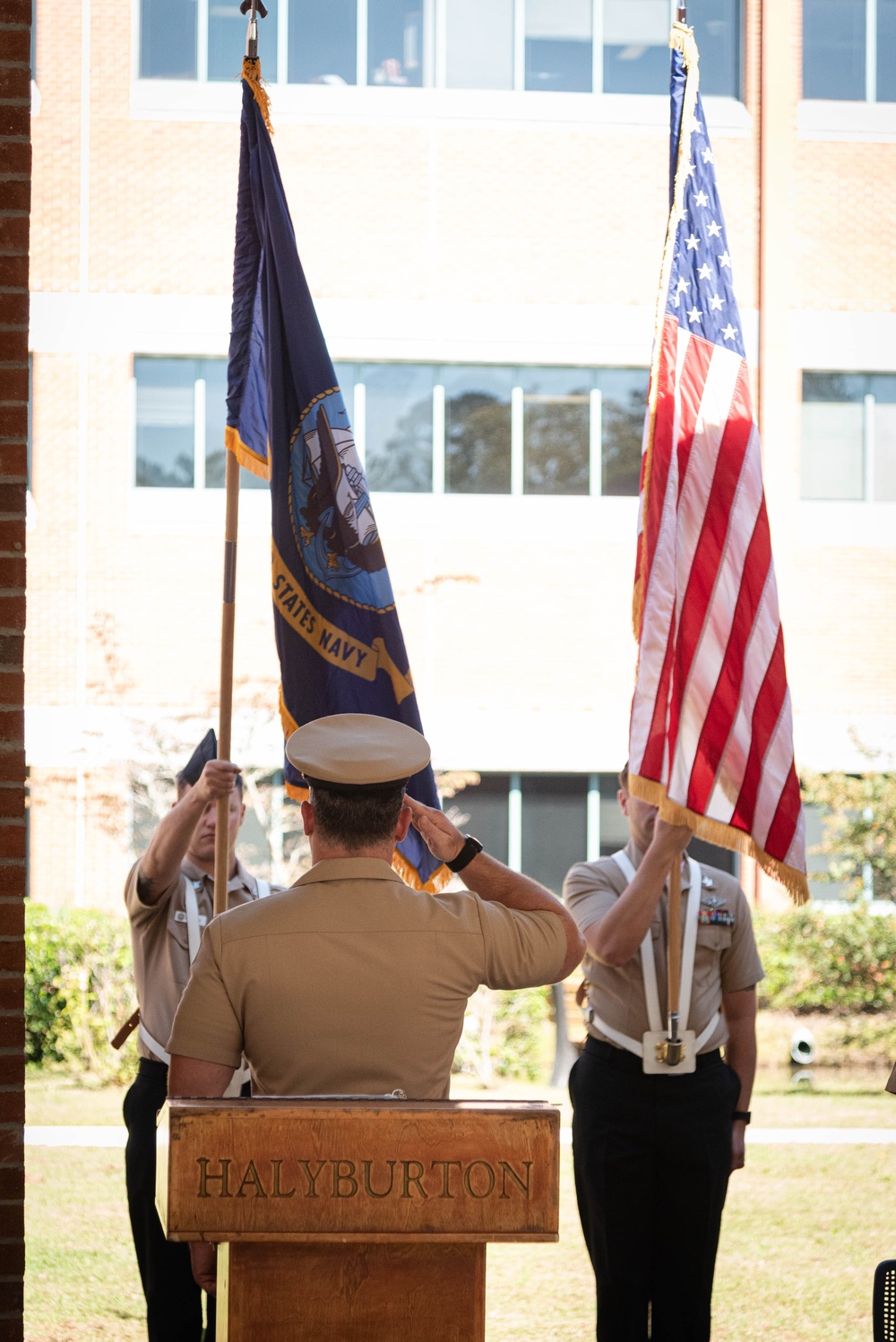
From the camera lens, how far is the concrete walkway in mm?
9141

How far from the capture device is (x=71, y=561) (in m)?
14.6

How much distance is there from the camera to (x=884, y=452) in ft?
49.5

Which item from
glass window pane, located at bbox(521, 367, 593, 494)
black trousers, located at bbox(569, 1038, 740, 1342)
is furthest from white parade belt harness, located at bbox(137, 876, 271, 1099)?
glass window pane, located at bbox(521, 367, 593, 494)

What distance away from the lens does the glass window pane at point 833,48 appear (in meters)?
15.2

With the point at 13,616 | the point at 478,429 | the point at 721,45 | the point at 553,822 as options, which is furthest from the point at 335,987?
the point at 721,45

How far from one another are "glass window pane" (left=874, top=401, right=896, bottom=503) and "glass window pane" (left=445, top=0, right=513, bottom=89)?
5144 mm

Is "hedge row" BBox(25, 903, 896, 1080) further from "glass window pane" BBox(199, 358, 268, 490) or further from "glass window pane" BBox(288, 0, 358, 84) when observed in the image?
"glass window pane" BBox(288, 0, 358, 84)

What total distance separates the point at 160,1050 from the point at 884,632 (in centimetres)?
1203

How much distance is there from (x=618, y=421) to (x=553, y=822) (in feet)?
13.7

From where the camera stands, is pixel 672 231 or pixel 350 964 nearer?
pixel 350 964

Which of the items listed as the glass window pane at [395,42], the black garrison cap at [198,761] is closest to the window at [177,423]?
the glass window pane at [395,42]

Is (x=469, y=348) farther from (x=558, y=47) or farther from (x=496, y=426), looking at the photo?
(x=558, y=47)

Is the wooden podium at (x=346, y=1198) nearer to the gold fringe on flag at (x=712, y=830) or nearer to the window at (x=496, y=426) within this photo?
the gold fringe on flag at (x=712, y=830)

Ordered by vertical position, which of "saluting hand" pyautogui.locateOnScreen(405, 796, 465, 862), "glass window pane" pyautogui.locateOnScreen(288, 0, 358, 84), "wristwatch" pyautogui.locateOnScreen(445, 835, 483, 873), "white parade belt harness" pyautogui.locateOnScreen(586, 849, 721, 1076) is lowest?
"white parade belt harness" pyautogui.locateOnScreen(586, 849, 721, 1076)
